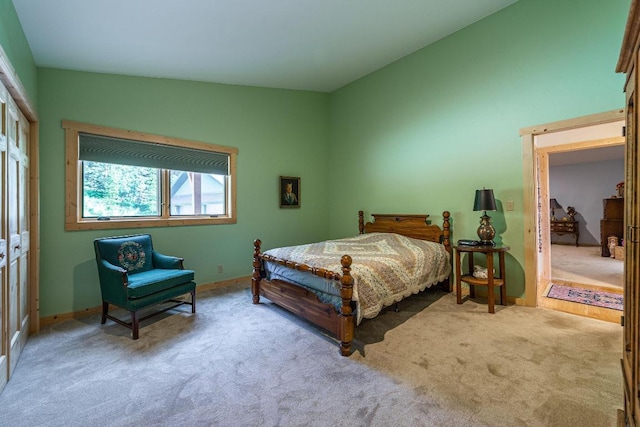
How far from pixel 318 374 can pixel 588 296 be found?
3758 mm

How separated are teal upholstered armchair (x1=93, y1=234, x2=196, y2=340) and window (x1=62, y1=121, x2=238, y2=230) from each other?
1.53ft

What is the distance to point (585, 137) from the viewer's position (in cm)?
431

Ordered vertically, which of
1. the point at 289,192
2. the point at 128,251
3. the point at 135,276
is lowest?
the point at 135,276

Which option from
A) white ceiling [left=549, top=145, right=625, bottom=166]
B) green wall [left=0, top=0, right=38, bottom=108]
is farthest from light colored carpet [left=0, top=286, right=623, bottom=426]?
white ceiling [left=549, top=145, right=625, bottom=166]

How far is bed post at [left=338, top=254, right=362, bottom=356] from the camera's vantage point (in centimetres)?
237

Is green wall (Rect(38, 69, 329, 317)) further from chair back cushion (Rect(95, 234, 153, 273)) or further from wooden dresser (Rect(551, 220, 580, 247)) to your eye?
wooden dresser (Rect(551, 220, 580, 247))

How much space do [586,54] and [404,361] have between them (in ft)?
11.8

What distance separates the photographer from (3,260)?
1.97 metres

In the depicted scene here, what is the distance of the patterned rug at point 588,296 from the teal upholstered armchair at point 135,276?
4.60 meters

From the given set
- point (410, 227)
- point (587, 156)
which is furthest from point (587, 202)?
point (410, 227)

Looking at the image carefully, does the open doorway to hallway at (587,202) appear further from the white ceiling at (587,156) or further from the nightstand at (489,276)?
the nightstand at (489,276)

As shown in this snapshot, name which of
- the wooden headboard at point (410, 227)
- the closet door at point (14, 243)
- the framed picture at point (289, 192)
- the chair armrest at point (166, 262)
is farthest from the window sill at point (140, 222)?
the wooden headboard at point (410, 227)

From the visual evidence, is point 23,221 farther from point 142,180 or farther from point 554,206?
point 554,206

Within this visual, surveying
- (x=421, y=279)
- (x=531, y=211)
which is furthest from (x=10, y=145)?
(x=531, y=211)
